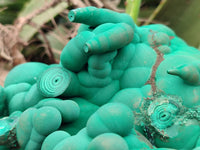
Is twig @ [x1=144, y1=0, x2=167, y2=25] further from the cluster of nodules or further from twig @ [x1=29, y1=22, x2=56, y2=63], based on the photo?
the cluster of nodules

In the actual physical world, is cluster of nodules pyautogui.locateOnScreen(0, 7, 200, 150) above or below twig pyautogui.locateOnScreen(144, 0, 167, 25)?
above

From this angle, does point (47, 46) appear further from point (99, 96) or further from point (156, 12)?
point (99, 96)

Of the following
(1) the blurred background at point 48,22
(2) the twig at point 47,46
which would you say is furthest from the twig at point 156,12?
(2) the twig at point 47,46

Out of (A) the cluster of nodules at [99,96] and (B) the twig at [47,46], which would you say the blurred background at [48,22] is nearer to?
(B) the twig at [47,46]

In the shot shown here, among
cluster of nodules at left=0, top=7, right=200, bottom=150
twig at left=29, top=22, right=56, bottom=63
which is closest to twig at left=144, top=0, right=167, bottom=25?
twig at left=29, top=22, right=56, bottom=63

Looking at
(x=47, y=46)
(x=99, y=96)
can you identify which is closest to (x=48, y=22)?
(x=47, y=46)
